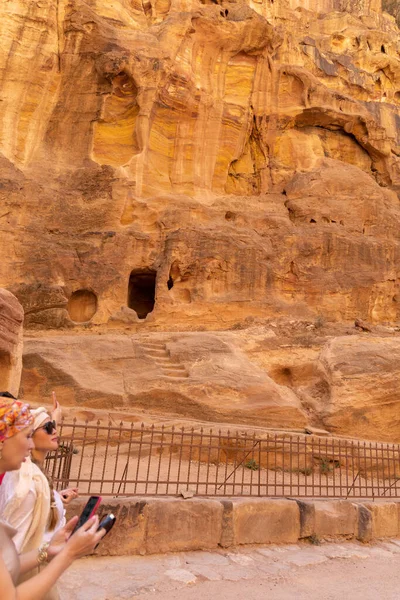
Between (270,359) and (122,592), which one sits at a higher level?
(270,359)

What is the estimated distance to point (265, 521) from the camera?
6.73 m

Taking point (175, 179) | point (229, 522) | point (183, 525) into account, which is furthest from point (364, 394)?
point (175, 179)

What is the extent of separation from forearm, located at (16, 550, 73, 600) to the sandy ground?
290 centimetres

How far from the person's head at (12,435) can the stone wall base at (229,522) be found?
343 cm

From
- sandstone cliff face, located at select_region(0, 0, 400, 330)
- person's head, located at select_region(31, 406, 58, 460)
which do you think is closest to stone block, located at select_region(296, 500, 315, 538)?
person's head, located at select_region(31, 406, 58, 460)

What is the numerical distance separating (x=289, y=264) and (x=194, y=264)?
4165 mm

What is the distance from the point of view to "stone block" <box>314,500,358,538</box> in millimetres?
7160

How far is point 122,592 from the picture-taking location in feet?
15.6

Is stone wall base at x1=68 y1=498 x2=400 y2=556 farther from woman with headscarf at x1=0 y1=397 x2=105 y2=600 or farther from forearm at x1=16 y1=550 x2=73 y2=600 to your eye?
forearm at x1=16 y1=550 x2=73 y2=600

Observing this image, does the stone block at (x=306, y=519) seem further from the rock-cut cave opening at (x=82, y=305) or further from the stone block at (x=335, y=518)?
the rock-cut cave opening at (x=82, y=305)

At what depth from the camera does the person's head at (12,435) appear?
2486 mm

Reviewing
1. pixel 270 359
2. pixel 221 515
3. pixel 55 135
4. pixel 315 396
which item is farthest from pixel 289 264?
pixel 221 515

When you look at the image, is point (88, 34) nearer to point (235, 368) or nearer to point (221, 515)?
point (235, 368)

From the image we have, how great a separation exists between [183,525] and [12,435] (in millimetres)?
4269
